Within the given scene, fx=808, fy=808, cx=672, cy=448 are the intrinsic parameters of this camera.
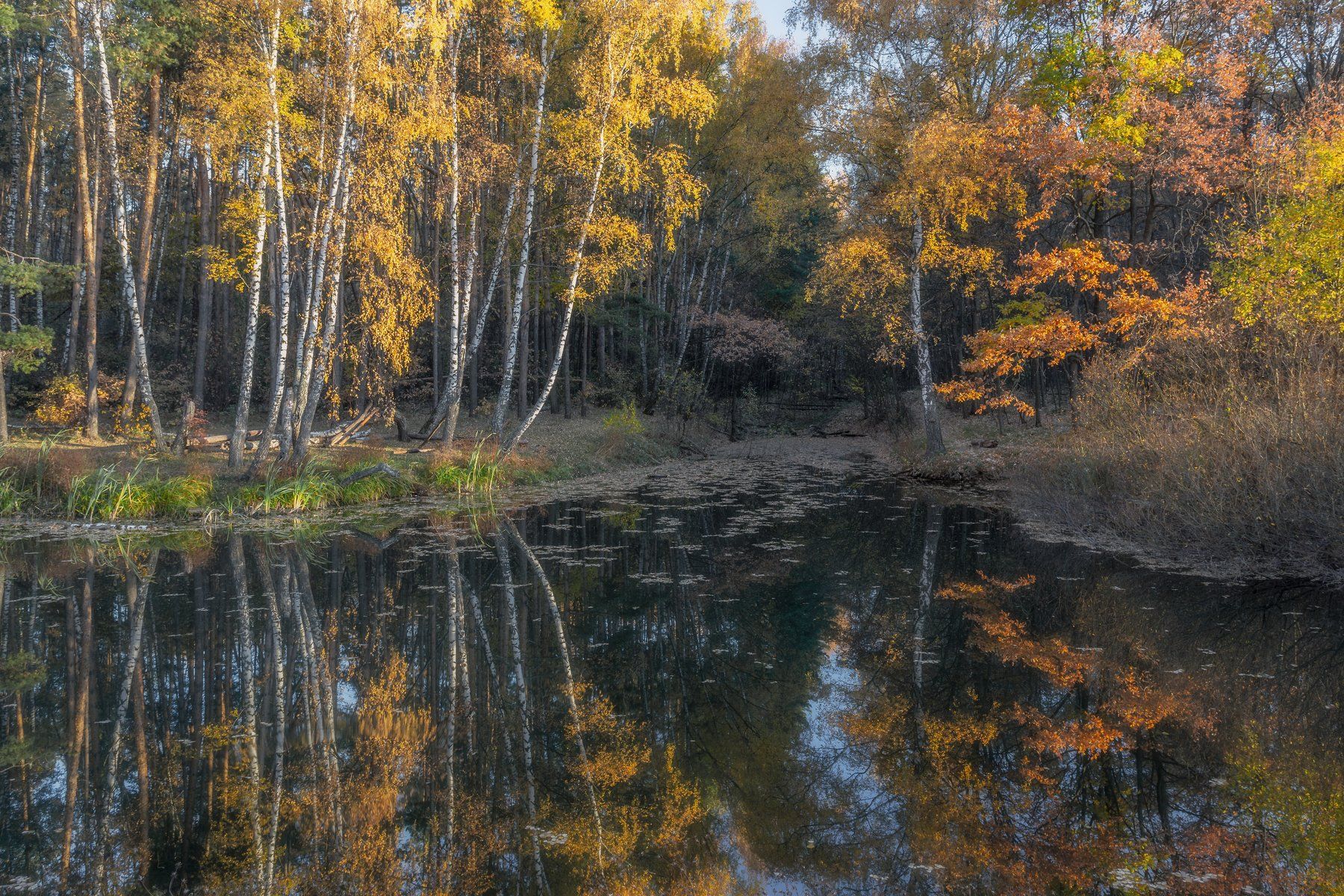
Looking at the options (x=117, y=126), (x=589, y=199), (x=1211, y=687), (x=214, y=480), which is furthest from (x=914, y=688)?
(x=117, y=126)

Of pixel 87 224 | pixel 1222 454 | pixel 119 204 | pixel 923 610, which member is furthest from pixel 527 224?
pixel 1222 454

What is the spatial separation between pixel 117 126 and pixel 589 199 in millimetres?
9046

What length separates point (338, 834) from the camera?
145 inches

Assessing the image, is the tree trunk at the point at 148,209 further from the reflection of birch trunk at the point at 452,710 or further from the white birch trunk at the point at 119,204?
the reflection of birch trunk at the point at 452,710

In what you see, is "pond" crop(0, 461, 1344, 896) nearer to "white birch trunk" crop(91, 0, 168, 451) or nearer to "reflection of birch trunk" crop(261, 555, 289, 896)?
"reflection of birch trunk" crop(261, 555, 289, 896)

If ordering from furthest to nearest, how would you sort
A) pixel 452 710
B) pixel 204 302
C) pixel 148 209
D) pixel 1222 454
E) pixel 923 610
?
1. pixel 204 302
2. pixel 148 209
3. pixel 1222 454
4. pixel 923 610
5. pixel 452 710

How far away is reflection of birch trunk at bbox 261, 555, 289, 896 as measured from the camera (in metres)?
3.48

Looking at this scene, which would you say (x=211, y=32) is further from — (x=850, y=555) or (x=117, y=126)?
(x=850, y=555)

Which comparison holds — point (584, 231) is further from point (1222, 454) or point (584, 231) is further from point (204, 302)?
point (1222, 454)

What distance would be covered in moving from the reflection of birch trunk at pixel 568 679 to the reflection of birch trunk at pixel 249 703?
145cm

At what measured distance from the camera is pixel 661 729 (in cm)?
498

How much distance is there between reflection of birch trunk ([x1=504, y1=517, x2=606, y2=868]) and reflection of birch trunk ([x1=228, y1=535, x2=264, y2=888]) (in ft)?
4.75

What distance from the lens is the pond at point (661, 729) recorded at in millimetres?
3521

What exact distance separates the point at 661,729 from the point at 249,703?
272 centimetres
